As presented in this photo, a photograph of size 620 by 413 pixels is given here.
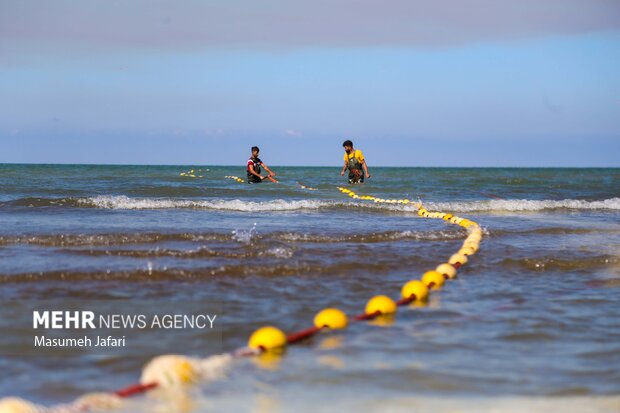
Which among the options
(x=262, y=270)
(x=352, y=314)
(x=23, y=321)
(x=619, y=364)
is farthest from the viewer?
(x=262, y=270)

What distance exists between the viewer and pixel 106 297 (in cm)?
538

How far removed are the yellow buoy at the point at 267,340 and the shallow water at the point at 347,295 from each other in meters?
0.09

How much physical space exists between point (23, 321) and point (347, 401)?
2.60 meters

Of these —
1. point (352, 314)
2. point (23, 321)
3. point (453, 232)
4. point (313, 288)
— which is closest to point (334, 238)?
point (453, 232)

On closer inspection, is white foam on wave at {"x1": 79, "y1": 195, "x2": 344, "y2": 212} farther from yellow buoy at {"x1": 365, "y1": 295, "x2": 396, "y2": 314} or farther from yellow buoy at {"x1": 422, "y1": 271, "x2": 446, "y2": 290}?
yellow buoy at {"x1": 365, "y1": 295, "x2": 396, "y2": 314}

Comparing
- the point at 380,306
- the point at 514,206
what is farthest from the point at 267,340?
the point at 514,206

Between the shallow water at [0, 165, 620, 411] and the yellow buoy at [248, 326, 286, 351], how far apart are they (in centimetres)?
9

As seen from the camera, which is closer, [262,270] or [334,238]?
[262,270]

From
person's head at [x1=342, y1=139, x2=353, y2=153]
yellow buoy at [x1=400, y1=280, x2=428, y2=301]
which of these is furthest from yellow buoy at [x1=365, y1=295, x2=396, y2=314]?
person's head at [x1=342, y1=139, x2=353, y2=153]

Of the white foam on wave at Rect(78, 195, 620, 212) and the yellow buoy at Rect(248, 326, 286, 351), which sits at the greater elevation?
the white foam on wave at Rect(78, 195, 620, 212)

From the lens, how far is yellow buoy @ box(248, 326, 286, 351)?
393 cm

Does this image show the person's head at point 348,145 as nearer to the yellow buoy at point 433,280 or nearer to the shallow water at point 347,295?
the shallow water at point 347,295

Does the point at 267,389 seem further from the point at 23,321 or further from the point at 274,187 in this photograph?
the point at 274,187

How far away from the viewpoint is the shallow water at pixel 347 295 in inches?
→ 131
